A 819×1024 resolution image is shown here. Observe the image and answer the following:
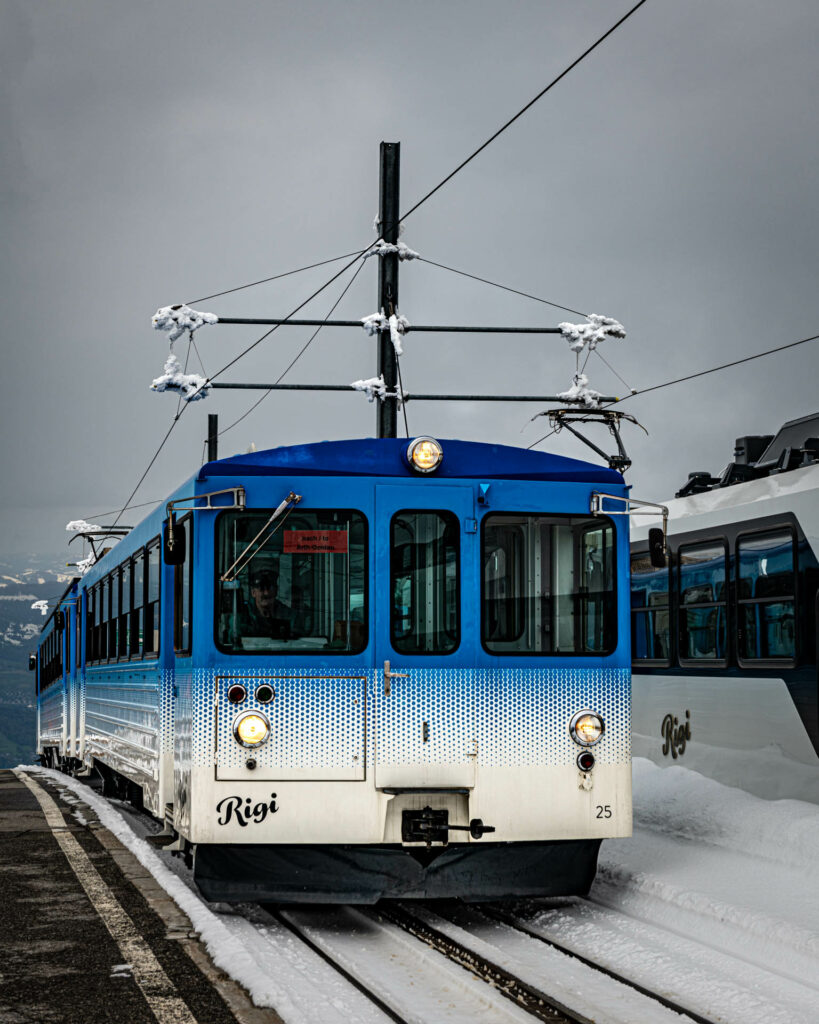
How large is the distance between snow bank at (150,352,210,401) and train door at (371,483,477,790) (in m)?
7.90

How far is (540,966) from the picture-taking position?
7012 millimetres

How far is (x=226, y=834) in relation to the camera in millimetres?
7711

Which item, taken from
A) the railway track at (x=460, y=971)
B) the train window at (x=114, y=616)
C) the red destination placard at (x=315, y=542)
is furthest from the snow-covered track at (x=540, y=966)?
the train window at (x=114, y=616)

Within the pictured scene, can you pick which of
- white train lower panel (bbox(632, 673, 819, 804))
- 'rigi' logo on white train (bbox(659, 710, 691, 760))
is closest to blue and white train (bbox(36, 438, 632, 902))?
white train lower panel (bbox(632, 673, 819, 804))

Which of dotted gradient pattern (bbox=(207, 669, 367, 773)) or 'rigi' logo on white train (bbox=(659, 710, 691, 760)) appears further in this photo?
'rigi' logo on white train (bbox=(659, 710, 691, 760))

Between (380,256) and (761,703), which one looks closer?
(761,703)

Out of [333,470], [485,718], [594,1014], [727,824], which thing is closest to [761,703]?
[727,824]

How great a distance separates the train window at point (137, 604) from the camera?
1114cm

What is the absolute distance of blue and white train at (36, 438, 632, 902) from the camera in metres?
7.77

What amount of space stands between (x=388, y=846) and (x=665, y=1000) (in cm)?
206

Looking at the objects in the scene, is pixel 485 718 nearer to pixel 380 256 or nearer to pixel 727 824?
pixel 727 824

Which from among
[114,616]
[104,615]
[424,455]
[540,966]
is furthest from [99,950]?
[104,615]

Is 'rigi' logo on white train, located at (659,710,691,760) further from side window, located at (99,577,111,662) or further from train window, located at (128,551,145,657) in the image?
side window, located at (99,577,111,662)

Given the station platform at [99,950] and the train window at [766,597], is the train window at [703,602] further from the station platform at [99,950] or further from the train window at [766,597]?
the station platform at [99,950]
